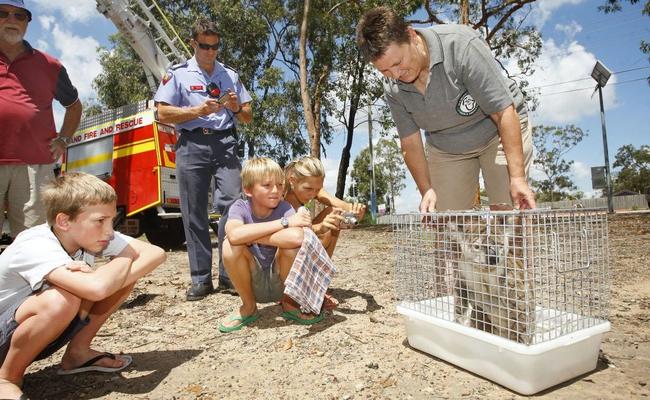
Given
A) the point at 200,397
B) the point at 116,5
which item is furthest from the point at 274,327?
the point at 116,5

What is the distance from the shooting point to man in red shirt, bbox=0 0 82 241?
259cm

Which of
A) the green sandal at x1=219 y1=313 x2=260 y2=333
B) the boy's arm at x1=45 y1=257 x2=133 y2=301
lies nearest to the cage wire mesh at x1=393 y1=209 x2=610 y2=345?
the green sandal at x1=219 y1=313 x2=260 y2=333

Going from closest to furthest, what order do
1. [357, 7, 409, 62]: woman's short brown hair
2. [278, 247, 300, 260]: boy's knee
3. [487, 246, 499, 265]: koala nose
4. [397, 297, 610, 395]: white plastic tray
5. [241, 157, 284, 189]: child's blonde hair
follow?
[397, 297, 610, 395]: white plastic tray → [487, 246, 499, 265]: koala nose → [357, 7, 409, 62]: woman's short brown hair → [278, 247, 300, 260]: boy's knee → [241, 157, 284, 189]: child's blonde hair

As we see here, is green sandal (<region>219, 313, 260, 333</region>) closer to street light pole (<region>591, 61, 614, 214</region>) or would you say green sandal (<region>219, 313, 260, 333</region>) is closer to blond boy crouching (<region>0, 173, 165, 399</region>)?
blond boy crouching (<region>0, 173, 165, 399</region>)

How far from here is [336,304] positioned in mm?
2891

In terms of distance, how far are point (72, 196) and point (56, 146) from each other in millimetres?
1274

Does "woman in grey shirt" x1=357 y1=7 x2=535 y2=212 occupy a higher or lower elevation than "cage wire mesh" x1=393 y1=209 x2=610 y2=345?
higher

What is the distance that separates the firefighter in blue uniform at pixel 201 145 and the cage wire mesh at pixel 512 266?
1.69 metres

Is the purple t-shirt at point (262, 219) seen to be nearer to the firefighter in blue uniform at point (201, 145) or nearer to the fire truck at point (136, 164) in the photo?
the firefighter in blue uniform at point (201, 145)

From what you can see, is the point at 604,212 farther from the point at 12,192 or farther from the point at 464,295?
the point at 12,192

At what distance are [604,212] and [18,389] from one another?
7.82 ft

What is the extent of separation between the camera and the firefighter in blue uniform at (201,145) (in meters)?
3.38

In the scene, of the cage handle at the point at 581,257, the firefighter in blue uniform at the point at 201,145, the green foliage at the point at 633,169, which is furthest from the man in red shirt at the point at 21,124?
the green foliage at the point at 633,169

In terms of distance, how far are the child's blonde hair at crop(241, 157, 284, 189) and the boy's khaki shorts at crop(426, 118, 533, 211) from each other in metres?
0.89
